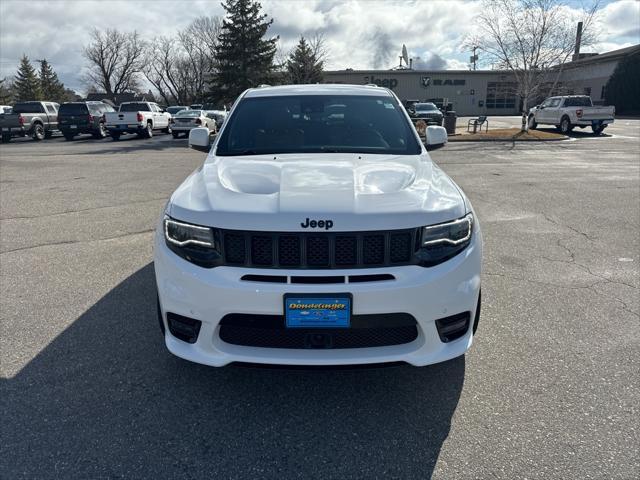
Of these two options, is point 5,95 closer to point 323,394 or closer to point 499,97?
point 499,97

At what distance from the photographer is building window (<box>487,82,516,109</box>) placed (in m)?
58.9

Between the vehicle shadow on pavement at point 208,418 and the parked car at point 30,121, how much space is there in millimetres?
27129

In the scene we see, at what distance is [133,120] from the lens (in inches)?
995

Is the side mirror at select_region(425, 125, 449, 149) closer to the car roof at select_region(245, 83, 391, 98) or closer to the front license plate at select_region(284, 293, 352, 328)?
the car roof at select_region(245, 83, 391, 98)

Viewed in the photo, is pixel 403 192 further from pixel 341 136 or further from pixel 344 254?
pixel 341 136

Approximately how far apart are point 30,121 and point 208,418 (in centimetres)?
2906

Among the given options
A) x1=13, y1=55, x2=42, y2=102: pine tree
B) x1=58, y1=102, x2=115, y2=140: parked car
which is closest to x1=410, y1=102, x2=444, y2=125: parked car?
x1=58, y1=102, x2=115, y2=140: parked car

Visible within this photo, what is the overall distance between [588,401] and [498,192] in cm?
719

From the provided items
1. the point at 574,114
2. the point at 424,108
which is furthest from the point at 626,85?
the point at 424,108

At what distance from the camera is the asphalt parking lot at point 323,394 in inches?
90.5

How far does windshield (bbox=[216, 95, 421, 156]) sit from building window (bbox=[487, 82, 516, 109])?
60.9 meters

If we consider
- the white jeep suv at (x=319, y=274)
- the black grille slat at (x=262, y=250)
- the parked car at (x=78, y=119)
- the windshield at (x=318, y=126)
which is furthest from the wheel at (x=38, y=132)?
the black grille slat at (x=262, y=250)

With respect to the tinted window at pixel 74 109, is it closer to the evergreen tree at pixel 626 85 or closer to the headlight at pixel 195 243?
the headlight at pixel 195 243

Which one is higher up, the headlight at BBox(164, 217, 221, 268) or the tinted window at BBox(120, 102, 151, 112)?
the tinted window at BBox(120, 102, 151, 112)
